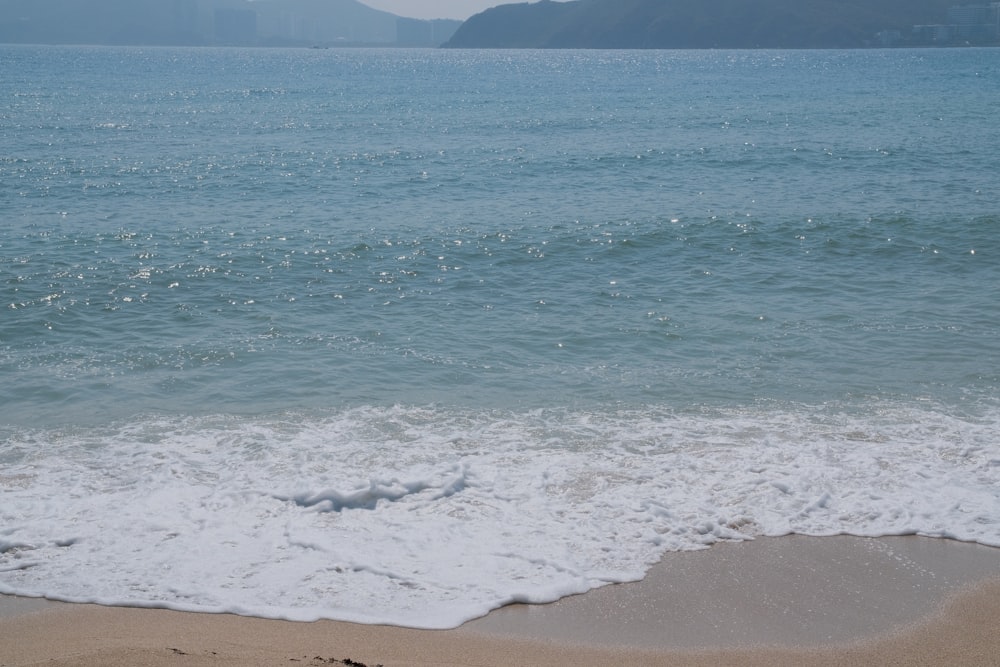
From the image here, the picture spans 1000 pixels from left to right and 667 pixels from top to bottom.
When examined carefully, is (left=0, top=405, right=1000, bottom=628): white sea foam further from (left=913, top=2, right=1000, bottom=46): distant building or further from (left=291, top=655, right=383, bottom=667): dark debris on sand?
(left=913, top=2, right=1000, bottom=46): distant building

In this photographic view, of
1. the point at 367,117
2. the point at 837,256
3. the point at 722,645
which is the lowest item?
the point at 722,645

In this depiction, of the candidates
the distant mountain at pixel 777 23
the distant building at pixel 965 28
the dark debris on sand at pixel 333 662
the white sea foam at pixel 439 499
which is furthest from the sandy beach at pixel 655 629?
the distant building at pixel 965 28

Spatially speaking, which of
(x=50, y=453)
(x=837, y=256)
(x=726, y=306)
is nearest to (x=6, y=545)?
(x=50, y=453)

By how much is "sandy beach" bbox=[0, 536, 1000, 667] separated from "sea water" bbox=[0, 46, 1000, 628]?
25cm

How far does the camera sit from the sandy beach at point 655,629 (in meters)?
6.00

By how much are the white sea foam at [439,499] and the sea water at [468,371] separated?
3 cm

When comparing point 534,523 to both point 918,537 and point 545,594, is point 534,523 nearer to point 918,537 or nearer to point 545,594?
point 545,594

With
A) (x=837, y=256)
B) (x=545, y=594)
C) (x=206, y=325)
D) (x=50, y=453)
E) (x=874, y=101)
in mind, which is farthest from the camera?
(x=874, y=101)

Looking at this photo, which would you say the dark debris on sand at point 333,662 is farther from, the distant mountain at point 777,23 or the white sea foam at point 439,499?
the distant mountain at point 777,23

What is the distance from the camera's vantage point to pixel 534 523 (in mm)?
7777

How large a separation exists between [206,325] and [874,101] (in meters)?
45.9

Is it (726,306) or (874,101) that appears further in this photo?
(874,101)

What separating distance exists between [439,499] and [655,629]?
2.52 meters

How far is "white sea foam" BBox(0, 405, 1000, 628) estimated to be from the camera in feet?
22.6
